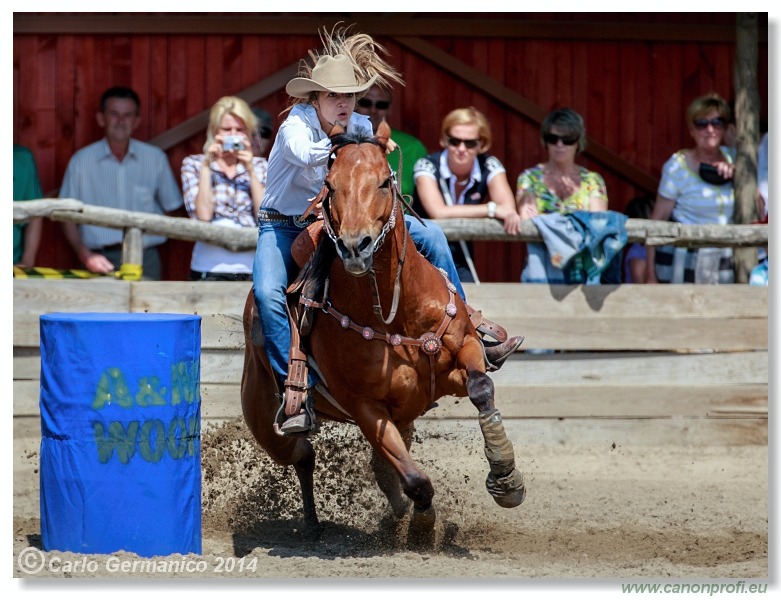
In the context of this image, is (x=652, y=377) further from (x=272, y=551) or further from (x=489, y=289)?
Answer: (x=272, y=551)

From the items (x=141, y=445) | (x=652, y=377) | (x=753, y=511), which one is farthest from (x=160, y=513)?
(x=652, y=377)

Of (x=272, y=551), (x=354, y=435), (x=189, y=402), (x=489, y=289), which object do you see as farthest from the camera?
(x=489, y=289)

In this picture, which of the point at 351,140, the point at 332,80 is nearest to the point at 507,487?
the point at 351,140

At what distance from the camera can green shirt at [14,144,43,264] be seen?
381 inches

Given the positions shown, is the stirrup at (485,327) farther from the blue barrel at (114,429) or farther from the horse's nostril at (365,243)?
the blue barrel at (114,429)

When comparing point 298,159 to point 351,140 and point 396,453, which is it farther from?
point 396,453

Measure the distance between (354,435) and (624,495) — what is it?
1.82 m

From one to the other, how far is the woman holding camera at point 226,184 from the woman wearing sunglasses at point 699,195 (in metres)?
3.26

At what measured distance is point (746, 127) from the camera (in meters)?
9.45

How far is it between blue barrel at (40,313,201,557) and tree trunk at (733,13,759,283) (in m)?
5.36

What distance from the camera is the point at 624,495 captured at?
309 inches

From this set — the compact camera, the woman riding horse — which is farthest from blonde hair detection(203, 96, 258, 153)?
the woman riding horse

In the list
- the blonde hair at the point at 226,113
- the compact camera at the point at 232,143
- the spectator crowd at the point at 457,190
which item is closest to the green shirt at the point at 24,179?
the spectator crowd at the point at 457,190

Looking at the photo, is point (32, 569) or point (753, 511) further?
point (753, 511)
